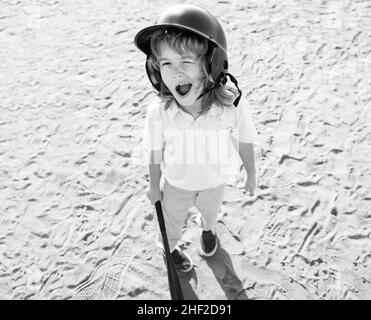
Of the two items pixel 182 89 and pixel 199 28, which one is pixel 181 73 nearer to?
pixel 182 89

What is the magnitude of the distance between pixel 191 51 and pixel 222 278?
1737 mm

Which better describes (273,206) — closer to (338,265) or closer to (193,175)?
(338,265)

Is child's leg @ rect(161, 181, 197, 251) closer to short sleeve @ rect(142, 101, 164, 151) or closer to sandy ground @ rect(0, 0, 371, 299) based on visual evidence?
short sleeve @ rect(142, 101, 164, 151)

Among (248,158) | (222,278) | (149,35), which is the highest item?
(149,35)

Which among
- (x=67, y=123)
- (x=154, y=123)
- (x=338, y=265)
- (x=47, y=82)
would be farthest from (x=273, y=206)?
(x=47, y=82)

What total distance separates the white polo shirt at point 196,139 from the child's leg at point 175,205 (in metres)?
0.07

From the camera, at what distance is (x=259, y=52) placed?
5246 mm

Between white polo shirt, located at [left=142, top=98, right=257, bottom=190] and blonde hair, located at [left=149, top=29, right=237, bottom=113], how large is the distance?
0.13 feet

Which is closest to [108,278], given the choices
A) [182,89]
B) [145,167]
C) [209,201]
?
[209,201]

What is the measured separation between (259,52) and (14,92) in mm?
3030

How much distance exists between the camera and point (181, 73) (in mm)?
2113

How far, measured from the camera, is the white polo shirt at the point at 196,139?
7.54ft

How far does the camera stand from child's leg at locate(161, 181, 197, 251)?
8.39ft
